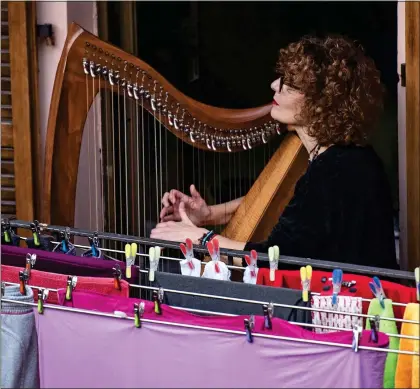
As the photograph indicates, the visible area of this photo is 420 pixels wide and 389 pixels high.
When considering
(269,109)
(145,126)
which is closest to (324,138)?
(269,109)

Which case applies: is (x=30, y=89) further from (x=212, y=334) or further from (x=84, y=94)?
(x=212, y=334)

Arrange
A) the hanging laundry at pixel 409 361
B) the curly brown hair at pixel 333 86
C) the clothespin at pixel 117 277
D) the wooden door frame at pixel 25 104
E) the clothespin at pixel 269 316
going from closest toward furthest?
the hanging laundry at pixel 409 361 < the clothespin at pixel 269 316 < the clothespin at pixel 117 277 < the curly brown hair at pixel 333 86 < the wooden door frame at pixel 25 104

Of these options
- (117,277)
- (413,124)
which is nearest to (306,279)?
(117,277)

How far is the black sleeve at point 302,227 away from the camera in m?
2.71

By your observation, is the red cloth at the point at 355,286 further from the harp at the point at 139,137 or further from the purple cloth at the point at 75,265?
the harp at the point at 139,137

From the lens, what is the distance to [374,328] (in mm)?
1938

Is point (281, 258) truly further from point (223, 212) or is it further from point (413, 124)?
point (413, 124)

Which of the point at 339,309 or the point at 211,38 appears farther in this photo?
the point at 211,38

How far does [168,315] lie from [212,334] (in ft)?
0.42

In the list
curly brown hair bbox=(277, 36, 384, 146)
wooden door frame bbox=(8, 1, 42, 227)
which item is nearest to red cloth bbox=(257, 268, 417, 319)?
curly brown hair bbox=(277, 36, 384, 146)

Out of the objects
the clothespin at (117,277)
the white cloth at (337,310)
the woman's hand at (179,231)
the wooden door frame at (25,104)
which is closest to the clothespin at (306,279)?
the white cloth at (337,310)

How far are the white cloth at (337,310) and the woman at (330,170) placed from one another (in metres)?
0.53

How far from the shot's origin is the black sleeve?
2709mm

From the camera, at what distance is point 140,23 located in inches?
160
